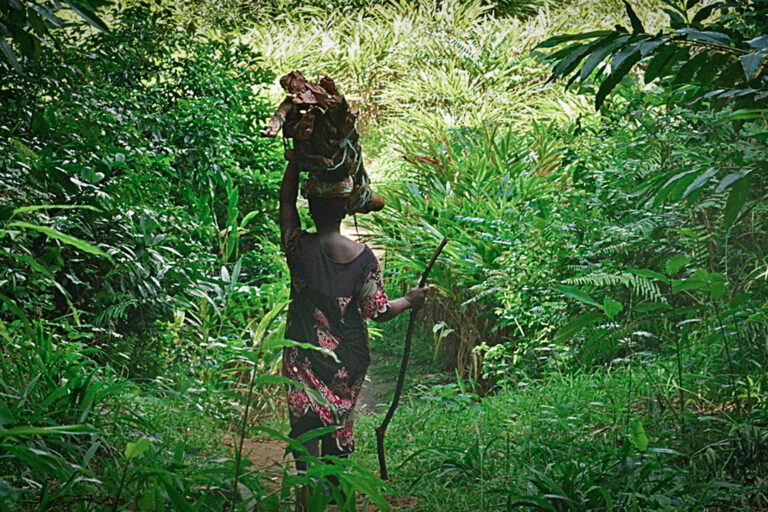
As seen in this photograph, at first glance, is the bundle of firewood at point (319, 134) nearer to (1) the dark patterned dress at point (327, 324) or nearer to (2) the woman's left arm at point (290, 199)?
(2) the woman's left arm at point (290, 199)

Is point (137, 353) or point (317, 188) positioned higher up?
point (317, 188)

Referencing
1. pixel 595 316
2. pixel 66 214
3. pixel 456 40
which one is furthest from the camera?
pixel 456 40

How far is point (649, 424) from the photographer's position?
1.94 meters

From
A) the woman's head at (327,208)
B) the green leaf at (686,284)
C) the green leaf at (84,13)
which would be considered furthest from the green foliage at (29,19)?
the green leaf at (686,284)

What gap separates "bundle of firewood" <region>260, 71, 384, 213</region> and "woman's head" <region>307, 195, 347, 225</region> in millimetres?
15

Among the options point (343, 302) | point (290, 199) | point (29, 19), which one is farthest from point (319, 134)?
point (29, 19)

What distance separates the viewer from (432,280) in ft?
11.3

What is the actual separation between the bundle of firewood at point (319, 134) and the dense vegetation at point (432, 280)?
0.41 metres

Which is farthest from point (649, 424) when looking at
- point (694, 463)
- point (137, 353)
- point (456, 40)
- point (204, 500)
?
point (456, 40)

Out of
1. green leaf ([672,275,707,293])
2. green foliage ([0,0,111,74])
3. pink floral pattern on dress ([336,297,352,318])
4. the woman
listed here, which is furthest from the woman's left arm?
green leaf ([672,275,707,293])

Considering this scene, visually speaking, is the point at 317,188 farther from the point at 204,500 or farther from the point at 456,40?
the point at 456,40

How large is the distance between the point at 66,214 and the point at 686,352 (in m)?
1.80

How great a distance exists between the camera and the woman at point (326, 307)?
180 centimetres

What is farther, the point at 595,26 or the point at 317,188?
the point at 595,26
